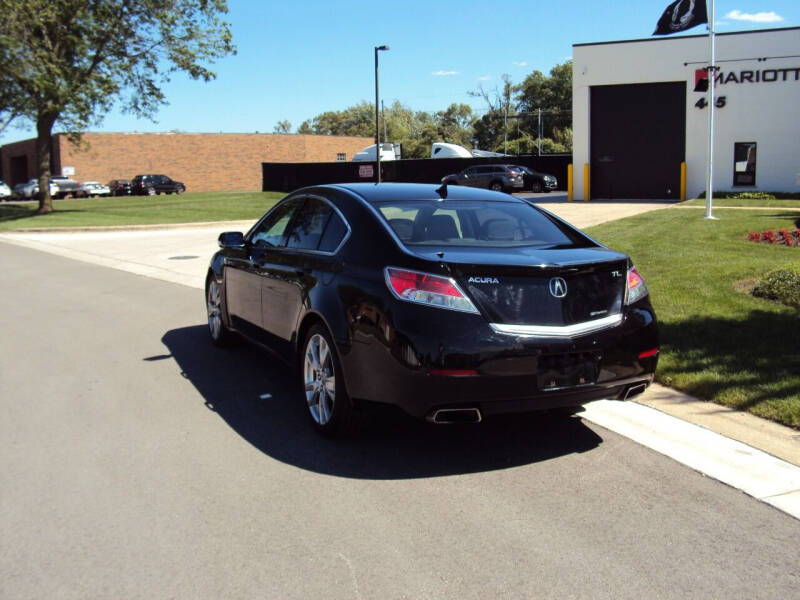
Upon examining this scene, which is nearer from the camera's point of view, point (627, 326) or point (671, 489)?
point (671, 489)

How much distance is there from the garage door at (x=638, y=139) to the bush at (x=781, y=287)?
24260 millimetres

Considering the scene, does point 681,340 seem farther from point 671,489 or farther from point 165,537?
point 165,537

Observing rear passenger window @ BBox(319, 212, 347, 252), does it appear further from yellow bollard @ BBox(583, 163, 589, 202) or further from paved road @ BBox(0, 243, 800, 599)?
yellow bollard @ BBox(583, 163, 589, 202)

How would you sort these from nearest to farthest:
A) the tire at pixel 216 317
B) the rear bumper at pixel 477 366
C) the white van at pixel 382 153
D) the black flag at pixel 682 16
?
the rear bumper at pixel 477 366, the tire at pixel 216 317, the black flag at pixel 682 16, the white van at pixel 382 153

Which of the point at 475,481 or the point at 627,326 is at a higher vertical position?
the point at 627,326

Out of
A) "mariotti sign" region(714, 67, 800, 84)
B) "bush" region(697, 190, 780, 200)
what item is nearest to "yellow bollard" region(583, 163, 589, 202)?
"bush" region(697, 190, 780, 200)

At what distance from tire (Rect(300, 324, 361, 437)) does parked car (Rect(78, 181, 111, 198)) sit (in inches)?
2389

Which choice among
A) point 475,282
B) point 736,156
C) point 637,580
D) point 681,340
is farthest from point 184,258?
point 736,156

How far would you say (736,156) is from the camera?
30.2 metres

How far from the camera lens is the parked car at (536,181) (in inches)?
1588

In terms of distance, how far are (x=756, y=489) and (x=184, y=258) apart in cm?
1468

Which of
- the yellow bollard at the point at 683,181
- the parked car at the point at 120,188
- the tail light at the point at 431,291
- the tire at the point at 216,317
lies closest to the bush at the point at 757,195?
the yellow bollard at the point at 683,181

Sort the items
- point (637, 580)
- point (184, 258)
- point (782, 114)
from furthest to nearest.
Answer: point (782, 114), point (184, 258), point (637, 580)

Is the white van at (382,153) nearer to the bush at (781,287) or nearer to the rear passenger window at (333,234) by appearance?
the bush at (781,287)
